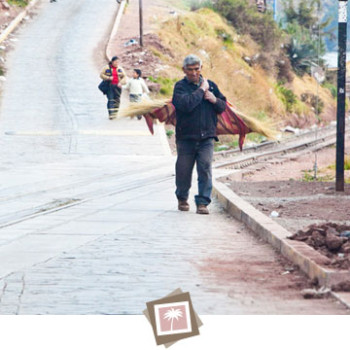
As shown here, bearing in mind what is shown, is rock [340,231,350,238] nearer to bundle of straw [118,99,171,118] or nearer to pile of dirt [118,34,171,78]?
bundle of straw [118,99,171,118]

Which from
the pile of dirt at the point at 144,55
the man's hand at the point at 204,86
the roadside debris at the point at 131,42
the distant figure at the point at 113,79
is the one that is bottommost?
the pile of dirt at the point at 144,55

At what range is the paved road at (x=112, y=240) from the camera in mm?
6477

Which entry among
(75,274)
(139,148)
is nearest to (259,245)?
(75,274)

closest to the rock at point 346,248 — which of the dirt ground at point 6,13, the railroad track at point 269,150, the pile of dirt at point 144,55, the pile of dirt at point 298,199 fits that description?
the pile of dirt at point 298,199

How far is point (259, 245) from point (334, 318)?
3.49 m

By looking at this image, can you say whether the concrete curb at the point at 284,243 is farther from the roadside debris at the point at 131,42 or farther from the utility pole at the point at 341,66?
the roadside debris at the point at 131,42

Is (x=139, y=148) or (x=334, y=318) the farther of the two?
(x=139, y=148)

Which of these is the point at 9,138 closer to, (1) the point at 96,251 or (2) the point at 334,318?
(1) the point at 96,251

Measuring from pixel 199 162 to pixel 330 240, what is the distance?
3.68 m

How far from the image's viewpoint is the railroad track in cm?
2323

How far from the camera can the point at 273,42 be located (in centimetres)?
4944

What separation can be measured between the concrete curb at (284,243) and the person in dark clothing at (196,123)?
535 millimetres

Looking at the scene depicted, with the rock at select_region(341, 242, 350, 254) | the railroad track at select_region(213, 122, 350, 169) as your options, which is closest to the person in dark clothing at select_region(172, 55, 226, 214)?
the rock at select_region(341, 242, 350, 254)

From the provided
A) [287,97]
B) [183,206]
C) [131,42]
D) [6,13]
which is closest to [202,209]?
[183,206]
